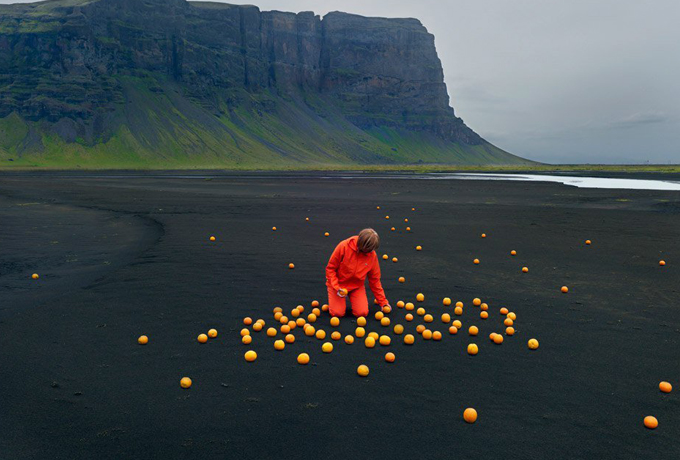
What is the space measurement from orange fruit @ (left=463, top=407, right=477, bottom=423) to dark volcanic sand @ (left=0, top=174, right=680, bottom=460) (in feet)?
0.37

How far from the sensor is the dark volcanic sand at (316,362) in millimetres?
5594

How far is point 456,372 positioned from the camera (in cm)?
741

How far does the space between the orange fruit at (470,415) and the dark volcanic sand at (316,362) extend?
4.5 inches

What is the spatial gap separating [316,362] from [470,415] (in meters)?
2.77

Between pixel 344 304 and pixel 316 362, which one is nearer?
pixel 316 362

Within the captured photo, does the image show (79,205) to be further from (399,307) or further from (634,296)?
(634,296)

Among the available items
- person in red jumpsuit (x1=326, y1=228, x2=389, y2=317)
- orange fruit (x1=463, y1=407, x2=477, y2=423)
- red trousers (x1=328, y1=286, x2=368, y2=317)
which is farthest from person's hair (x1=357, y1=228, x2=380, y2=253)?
orange fruit (x1=463, y1=407, x2=477, y2=423)

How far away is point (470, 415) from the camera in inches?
233

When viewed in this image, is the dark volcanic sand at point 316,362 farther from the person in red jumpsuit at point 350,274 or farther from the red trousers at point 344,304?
the person in red jumpsuit at point 350,274

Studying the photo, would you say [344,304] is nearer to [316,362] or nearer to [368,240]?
[368,240]

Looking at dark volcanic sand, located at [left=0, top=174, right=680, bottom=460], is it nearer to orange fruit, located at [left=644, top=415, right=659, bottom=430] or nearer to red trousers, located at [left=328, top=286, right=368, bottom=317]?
orange fruit, located at [left=644, top=415, right=659, bottom=430]

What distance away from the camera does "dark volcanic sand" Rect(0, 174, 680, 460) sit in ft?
18.4

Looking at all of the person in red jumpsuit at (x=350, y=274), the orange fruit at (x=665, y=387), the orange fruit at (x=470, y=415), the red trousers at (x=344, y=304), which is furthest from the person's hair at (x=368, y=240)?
the orange fruit at (x=665, y=387)

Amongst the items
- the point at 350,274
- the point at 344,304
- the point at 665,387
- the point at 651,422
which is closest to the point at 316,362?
the point at 344,304
